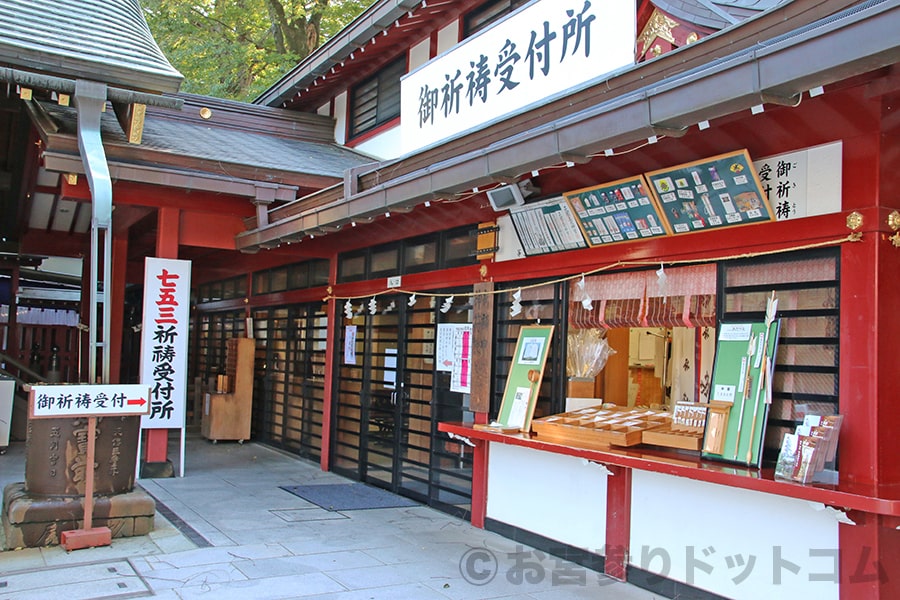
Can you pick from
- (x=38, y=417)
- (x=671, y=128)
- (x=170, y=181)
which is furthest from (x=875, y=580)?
(x=170, y=181)

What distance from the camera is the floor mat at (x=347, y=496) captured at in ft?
28.1

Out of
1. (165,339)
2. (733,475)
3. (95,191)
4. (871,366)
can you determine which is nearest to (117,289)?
(165,339)

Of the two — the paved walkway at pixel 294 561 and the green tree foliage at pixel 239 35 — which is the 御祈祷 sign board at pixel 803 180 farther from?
the green tree foliage at pixel 239 35

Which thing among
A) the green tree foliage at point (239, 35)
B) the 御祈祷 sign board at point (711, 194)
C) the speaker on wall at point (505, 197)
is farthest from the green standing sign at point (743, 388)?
the green tree foliage at point (239, 35)

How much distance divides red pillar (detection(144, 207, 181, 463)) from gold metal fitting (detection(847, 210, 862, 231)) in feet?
26.4

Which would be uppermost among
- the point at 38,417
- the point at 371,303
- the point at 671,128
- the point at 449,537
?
the point at 671,128

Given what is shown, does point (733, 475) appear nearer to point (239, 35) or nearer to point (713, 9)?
point (713, 9)

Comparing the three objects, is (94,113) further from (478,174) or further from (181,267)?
(478,174)

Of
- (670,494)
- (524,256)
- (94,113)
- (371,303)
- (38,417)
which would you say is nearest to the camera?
(670,494)

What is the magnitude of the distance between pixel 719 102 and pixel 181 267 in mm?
7662

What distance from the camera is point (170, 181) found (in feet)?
30.5

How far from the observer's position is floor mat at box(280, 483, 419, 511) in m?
8.55

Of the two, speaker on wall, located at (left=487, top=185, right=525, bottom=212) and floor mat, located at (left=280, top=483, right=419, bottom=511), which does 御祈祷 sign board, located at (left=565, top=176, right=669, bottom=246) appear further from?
floor mat, located at (left=280, top=483, right=419, bottom=511)

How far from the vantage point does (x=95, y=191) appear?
7660 mm
